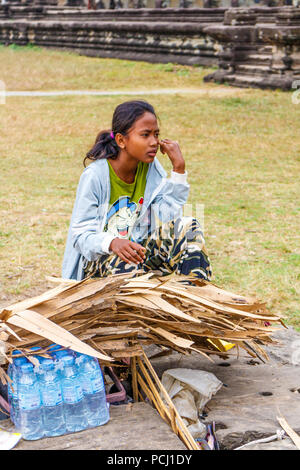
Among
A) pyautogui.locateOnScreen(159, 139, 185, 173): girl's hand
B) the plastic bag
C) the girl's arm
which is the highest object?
pyautogui.locateOnScreen(159, 139, 185, 173): girl's hand

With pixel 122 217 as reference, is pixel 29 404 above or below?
below

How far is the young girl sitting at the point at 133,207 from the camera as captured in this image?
3309mm

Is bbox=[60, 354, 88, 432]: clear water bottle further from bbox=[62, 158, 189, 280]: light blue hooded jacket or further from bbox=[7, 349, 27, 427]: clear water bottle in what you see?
bbox=[62, 158, 189, 280]: light blue hooded jacket

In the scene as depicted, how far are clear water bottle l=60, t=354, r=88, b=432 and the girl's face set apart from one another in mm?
1237

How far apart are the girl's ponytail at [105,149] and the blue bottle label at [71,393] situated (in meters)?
1.35

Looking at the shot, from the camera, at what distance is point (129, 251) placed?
119 inches

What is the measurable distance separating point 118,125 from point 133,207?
400mm

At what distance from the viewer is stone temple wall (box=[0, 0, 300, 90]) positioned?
1384 centimetres

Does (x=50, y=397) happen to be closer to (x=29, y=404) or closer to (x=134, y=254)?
Result: (x=29, y=404)

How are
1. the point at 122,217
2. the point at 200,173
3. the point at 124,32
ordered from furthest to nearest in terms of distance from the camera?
the point at 124,32 < the point at 200,173 < the point at 122,217

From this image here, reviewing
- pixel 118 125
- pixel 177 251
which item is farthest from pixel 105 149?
pixel 177 251
